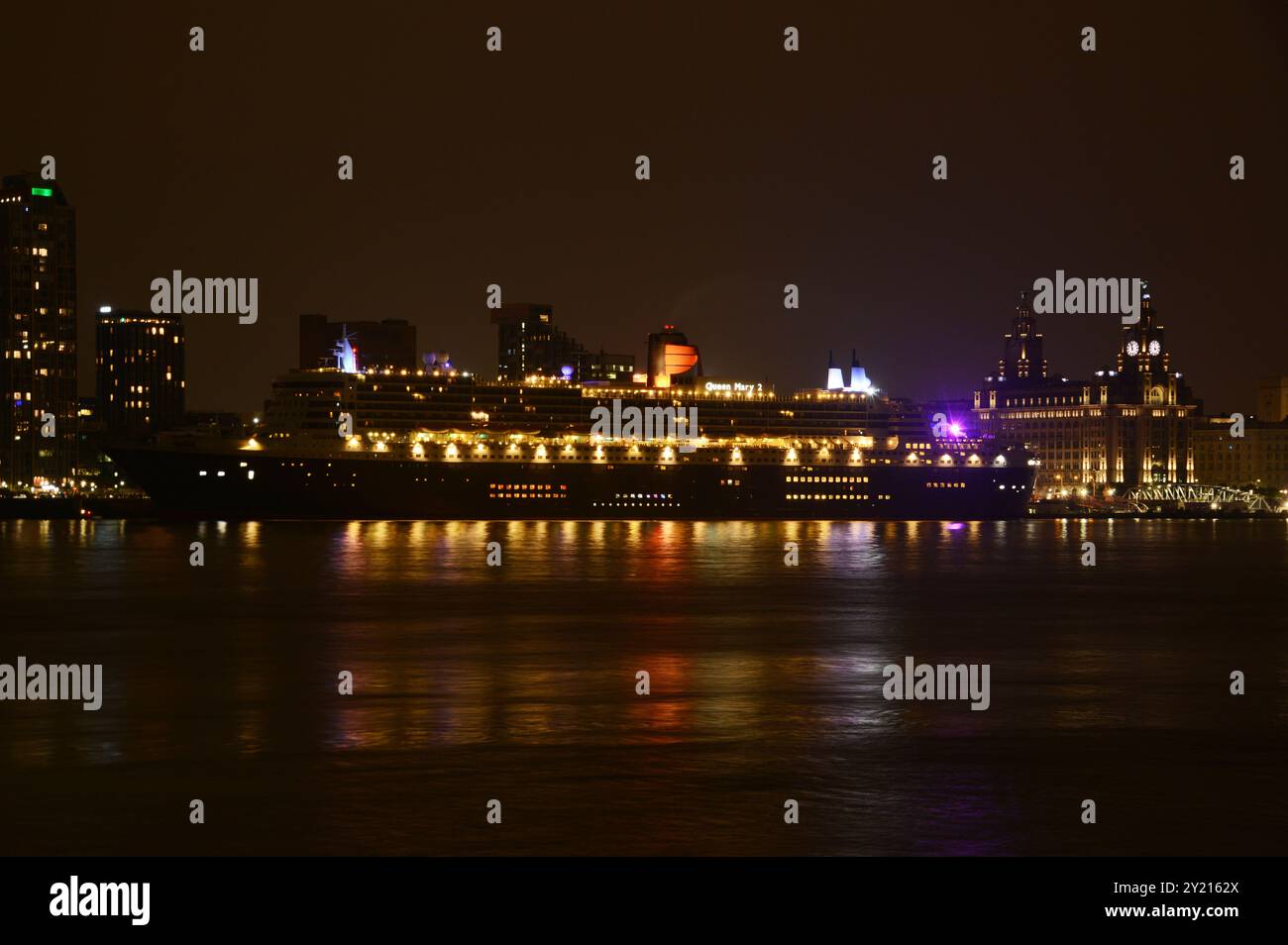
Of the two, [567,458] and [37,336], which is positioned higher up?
[37,336]

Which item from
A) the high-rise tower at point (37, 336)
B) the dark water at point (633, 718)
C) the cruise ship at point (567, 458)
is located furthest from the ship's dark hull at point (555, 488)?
the high-rise tower at point (37, 336)

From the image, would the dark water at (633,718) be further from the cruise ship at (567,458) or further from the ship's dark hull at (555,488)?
the cruise ship at (567,458)

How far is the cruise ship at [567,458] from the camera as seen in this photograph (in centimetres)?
9181

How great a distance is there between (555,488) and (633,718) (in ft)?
244

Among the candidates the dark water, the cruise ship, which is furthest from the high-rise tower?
the dark water

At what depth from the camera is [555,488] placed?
9862 cm

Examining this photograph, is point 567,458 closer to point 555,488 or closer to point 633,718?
point 555,488

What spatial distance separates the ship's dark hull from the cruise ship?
94 millimetres

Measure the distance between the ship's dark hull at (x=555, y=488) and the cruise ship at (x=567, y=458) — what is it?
0.31ft

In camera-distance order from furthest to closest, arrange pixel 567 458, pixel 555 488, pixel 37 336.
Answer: pixel 37 336 < pixel 567 458 < pixel 555 488

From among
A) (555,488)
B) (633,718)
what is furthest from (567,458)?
(633,718)
